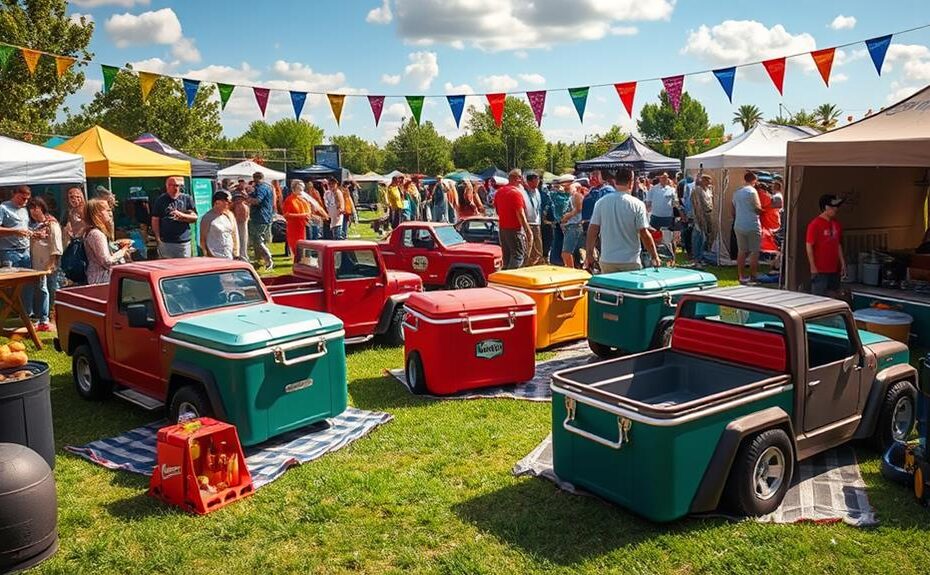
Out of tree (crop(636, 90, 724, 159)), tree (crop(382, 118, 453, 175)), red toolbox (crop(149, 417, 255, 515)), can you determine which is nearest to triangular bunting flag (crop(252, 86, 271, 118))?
red toolbox (crop(149, 417, 255, 515))

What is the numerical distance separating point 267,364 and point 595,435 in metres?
2.51

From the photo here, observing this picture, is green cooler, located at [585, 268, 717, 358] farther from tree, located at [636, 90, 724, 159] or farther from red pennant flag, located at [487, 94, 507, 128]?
tree, located at [636, 90, 724, 159]

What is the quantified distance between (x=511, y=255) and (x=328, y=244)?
16.0 feet

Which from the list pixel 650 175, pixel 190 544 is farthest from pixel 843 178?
pixel 650 175

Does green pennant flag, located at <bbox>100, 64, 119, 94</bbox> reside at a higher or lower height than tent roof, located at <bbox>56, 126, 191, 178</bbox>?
higher

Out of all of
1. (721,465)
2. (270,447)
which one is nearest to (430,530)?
(721,465)

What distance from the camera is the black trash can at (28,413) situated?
202 inches

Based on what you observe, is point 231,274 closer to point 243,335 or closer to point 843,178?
point 243,335

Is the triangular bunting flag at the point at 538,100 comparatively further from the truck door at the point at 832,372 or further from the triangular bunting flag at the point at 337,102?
the truck door at the point at 832,372

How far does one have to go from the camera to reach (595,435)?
460cm

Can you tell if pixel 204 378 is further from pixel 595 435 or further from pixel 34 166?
pixel 34 166

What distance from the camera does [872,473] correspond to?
526 centimetres

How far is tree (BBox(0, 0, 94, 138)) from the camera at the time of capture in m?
22.7

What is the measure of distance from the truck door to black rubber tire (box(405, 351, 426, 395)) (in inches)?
138
